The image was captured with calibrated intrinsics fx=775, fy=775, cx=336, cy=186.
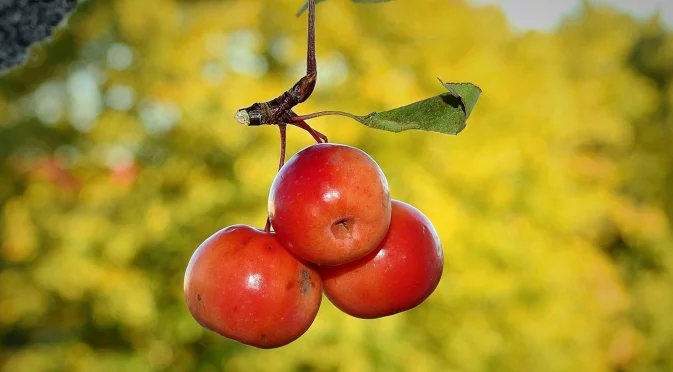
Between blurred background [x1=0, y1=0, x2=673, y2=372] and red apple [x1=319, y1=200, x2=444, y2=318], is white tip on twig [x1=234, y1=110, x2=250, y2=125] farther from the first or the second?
blurred background [x1=0, y1=0, x2=673, y2=372]

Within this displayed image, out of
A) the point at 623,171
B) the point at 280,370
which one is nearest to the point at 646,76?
the point at 623,171

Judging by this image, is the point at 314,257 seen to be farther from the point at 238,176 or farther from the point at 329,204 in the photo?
the point at 238,176

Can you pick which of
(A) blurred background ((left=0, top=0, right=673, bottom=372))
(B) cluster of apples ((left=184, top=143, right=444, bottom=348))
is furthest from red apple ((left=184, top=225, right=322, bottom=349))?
(A) blurred background ((left=0, top=0, right=673, bottom=372))

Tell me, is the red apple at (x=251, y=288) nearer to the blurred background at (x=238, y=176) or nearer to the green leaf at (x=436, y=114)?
the green leaf at (x=436, y=114)

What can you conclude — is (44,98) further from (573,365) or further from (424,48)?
(573,365)

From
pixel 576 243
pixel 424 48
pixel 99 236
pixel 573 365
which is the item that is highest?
pixel 424 48
